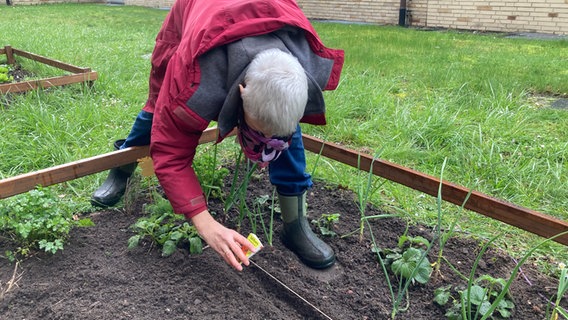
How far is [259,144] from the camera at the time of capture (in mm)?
1613

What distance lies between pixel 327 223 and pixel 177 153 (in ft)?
3.30

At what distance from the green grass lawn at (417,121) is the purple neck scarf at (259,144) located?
584 millimetres

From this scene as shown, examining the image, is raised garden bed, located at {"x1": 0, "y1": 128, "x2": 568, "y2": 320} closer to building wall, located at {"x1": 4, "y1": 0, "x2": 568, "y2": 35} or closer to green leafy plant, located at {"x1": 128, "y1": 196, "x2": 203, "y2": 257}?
green leafy plant, located at {"x1": 128, "y1": 196, "x2": 203, "y2": 257}

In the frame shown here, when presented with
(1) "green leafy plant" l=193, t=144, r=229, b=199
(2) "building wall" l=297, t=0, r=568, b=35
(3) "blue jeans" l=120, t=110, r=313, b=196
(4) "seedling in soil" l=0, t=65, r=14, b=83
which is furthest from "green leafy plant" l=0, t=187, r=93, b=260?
(2) "building wall" l=297, t=0, r=568, b=35

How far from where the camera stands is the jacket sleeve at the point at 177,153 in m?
1.56

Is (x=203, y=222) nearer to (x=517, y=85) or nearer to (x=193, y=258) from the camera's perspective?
(x=193, y=258)

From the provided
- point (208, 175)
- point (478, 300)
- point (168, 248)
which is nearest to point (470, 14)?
point (208, 175)

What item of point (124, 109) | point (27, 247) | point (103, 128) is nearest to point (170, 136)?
point (27, 247)

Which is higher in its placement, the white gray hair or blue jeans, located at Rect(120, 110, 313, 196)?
the white gray hair

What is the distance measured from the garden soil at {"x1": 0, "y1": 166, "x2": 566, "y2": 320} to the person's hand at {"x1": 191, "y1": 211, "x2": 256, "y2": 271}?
0.31 meters

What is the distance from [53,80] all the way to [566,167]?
389cm

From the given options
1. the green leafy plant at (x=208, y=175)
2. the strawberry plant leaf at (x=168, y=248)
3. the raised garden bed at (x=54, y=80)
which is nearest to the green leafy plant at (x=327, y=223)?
the green leafy plant at (x=208, y=175)

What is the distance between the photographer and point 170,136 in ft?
5.21

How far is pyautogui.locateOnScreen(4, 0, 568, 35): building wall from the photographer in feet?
26.9
